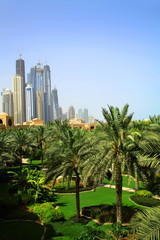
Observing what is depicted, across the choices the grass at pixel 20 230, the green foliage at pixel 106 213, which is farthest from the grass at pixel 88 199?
the grass at pixel 20 230

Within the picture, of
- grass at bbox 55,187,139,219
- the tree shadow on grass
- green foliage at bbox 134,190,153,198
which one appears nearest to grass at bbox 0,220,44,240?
the tree shadow on grass

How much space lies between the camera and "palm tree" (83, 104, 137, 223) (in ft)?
47.7

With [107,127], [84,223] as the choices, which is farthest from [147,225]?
[84,223]

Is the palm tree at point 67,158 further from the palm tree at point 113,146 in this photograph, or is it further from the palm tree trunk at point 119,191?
the palm tree trunk at point 119,191

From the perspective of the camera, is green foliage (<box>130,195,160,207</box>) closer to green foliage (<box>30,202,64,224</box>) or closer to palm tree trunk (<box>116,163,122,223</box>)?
palm tree trunk (<box>116,163,122,223</box>)

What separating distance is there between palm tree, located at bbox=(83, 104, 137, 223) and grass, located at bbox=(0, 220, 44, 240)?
4935 mm

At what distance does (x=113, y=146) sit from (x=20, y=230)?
897cm

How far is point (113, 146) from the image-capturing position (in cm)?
1503

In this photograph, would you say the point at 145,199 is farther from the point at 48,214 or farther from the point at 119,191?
the point at 48,214

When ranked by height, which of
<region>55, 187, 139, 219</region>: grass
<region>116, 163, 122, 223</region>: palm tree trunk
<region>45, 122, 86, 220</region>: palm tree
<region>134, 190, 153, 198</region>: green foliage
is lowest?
<region>55, 187, 139, 219</region>: grass

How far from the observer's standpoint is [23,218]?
1766 centimetres

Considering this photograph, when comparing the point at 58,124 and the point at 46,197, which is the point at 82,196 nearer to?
the point at 46,197

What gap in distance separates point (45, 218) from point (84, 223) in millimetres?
3148

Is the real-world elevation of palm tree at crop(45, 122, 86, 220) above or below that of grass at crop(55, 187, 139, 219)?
above
